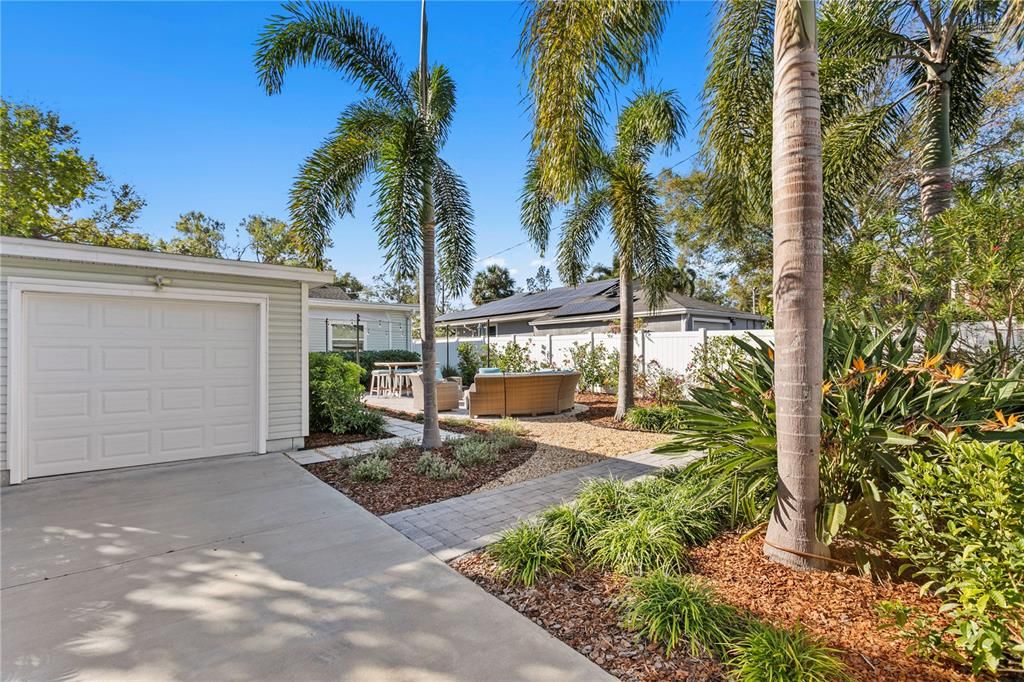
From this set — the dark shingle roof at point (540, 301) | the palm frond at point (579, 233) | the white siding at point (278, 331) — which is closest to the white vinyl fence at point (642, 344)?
the palm frond at point (579, 233)

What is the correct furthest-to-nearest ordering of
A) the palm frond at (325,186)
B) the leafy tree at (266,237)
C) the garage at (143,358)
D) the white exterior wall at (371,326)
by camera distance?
1. the leafy tree at (266,237)
2. the white exterior wall at (371,326)
3. the palm frond at (325,186)
4. the garage at (143,358)

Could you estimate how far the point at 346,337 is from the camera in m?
18.4

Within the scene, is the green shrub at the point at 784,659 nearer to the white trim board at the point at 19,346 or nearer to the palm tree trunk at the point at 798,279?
the palm tree trunk at the point at 798,279

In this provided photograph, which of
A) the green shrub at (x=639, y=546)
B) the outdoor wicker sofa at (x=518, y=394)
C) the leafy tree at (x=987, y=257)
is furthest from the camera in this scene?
the outdoor wicker sofa at (x=518, y=394)

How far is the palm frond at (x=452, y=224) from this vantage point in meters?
7.04

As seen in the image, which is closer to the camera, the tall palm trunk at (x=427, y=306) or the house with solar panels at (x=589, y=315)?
the tall palm trunk at (x=427, y=306)

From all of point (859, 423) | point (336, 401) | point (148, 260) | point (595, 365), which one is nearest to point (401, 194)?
point (148, 260)

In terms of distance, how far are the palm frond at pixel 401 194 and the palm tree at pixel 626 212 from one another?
2705 millimetres

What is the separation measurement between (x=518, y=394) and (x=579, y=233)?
12.1ft

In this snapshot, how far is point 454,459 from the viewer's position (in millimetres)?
6172

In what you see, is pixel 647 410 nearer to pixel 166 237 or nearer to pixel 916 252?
pixel 916 252

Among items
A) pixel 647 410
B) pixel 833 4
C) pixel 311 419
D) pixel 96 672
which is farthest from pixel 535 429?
pixel 833 4

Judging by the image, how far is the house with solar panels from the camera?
53.3ft

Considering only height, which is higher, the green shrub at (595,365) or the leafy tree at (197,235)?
the leafy tree at (197,235)
